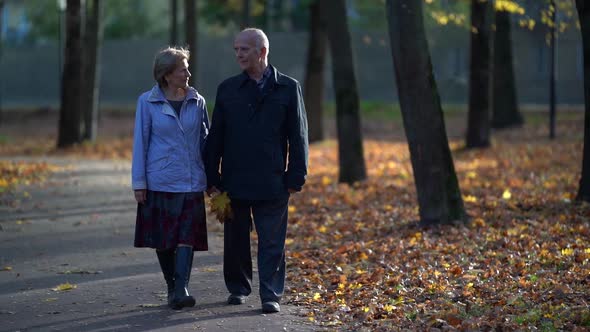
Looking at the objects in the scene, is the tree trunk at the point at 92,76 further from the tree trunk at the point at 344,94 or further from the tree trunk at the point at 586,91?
the tree trunk at the point at 586,91

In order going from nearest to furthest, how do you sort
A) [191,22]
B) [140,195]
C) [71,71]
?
[140,195], [71,71], [191,22]

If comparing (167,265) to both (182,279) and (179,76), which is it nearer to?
(182,279)

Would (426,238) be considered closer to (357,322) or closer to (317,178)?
(357,322)

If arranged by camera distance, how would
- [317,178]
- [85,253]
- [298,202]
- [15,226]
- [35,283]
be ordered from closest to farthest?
[35,283] < [85,253] < [15,226] < [298,202] < [317,178]

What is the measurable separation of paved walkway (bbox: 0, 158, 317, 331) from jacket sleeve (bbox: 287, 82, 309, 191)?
1.03 metres

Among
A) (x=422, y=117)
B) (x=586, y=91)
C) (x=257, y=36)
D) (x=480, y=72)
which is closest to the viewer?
(x=257, y=36)

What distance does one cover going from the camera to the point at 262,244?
8164 millimetres

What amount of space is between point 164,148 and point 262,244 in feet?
3.42

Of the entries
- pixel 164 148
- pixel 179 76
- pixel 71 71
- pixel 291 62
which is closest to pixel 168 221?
pixel 164 148

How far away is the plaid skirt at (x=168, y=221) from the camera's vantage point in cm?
812

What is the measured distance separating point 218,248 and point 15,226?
2.93 m

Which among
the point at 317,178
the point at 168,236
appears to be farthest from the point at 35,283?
the point at 317,178

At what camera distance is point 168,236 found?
812 cm

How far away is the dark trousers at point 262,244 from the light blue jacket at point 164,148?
381mm
